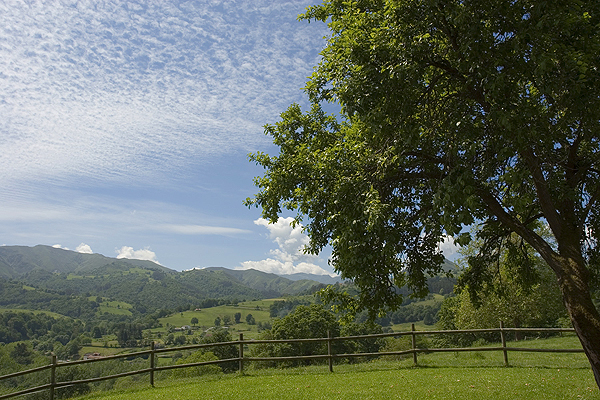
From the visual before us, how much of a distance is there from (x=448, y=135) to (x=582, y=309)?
3.92 meters

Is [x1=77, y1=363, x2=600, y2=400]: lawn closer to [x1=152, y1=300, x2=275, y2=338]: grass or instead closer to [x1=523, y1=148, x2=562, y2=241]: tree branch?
[x1=523, y1=148, x2=562, y2=241]: tree branch

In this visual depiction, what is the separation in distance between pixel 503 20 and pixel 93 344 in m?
145

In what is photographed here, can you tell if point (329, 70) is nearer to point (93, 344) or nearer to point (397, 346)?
point (397, 346)

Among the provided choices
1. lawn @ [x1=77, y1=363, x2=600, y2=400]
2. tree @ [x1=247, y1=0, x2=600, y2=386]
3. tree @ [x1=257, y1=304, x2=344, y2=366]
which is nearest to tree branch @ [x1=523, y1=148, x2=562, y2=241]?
tree @ [x1=247, y1=0, x2=600, y2=386]

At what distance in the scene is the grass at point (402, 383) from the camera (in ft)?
34.2

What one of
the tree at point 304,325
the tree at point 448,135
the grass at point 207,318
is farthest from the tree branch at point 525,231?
the grass at point 207,318

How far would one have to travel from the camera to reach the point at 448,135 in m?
7.48

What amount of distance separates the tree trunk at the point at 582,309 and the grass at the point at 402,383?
3719 millimetres

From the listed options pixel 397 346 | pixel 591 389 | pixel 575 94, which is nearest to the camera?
pixel 575 94

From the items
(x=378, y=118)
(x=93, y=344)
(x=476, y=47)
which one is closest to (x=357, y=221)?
(x=378, y=118)

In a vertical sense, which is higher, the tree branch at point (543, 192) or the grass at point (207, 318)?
the tree branch at point (543, 192)

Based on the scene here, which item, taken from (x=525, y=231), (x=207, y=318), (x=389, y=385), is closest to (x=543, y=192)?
(x=525, y=231)

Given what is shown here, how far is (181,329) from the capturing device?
6063 inches

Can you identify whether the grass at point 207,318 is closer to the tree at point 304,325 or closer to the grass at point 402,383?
the tree at point 304,325
